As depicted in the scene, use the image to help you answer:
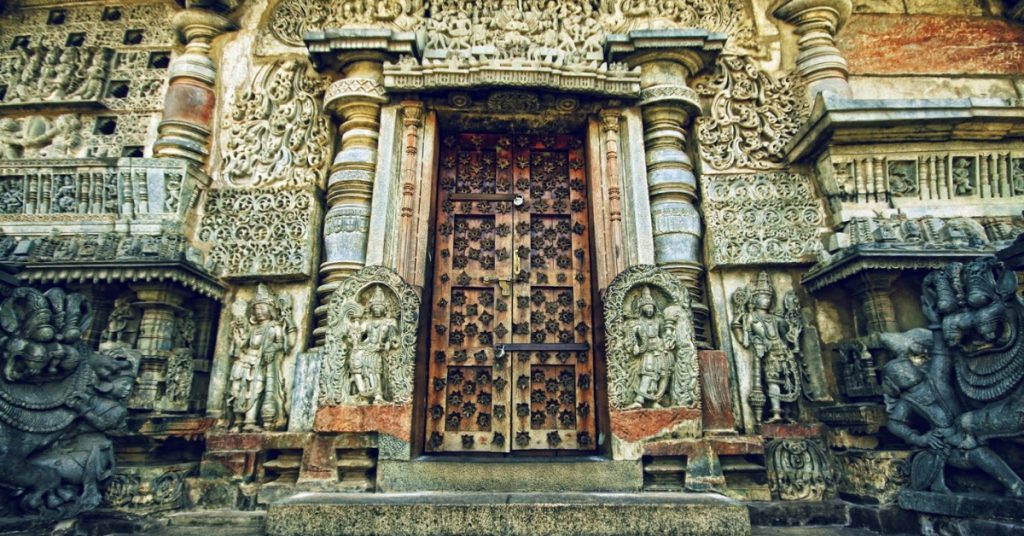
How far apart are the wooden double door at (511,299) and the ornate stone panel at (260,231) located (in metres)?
1.50

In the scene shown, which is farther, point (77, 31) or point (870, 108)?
point (77, 31)

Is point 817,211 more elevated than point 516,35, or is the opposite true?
point 516,35

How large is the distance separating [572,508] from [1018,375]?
349 centimetres

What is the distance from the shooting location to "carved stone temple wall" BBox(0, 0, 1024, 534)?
4934mm

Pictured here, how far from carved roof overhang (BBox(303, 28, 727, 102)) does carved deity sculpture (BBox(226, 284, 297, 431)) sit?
281cm

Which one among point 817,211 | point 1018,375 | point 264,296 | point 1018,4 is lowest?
point 1018,375

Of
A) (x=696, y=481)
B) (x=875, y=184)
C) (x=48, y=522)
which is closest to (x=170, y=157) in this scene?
(x=48, y=522)

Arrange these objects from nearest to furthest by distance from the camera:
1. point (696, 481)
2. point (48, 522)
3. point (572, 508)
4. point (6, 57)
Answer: point (572, 508)
point (48, 522)
point (696, 481)
point (6, 57)

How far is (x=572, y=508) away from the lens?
161 inches

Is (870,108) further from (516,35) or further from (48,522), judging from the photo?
(48,522)

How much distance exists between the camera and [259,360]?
5.91 m

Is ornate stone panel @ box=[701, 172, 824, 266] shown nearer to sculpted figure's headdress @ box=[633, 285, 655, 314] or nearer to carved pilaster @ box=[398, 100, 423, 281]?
sculpted figure's headdress @ box=[633, 285, 655, 314]

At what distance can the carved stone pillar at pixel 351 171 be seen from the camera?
6191mm

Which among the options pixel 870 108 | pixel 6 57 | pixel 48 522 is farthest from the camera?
pixel 6 57
